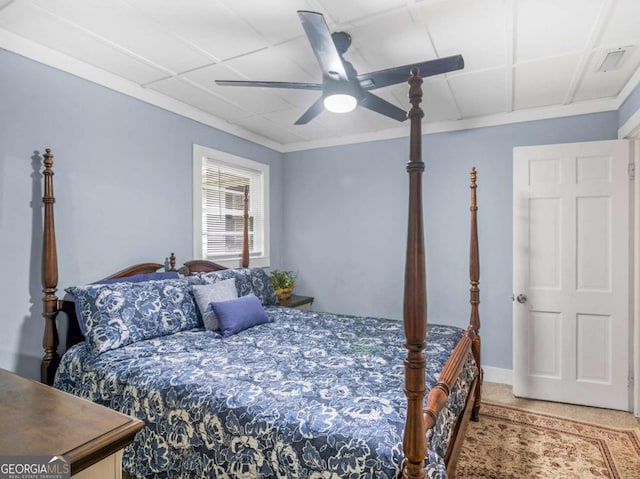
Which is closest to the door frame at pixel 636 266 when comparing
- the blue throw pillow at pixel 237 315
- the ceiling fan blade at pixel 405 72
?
the ceiling fan blade at pixel 405 72

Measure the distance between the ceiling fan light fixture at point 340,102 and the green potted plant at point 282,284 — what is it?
7.81ft

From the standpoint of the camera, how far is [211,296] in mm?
2723

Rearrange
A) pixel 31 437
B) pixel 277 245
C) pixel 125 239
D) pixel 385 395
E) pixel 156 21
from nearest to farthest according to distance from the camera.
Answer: pixel 31 437 < pixel 385 395 < pixel 156 21 < pixel 125 239 < pixel 277 245

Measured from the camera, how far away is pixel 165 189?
3164mm

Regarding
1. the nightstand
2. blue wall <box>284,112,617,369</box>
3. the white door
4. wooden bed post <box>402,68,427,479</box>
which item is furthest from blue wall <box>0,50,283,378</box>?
the white door

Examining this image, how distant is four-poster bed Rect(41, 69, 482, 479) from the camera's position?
1.19 meters

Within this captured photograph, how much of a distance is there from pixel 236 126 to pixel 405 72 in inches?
93.7

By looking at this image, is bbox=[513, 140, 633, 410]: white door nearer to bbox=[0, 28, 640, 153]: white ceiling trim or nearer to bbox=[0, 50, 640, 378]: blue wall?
bbox=[0, 50, 640, 378]: blue wall

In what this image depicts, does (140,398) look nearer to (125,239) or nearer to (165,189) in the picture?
(125,239)

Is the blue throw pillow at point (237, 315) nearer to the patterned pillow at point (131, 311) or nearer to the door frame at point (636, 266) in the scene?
the patterned pillow at point (131, 311)

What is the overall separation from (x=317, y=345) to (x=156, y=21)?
6.93 ft

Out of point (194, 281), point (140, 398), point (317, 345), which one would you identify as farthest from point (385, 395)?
point (194, 281)

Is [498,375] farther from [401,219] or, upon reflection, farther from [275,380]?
[275,380]

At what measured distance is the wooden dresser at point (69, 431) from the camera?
87 cm
